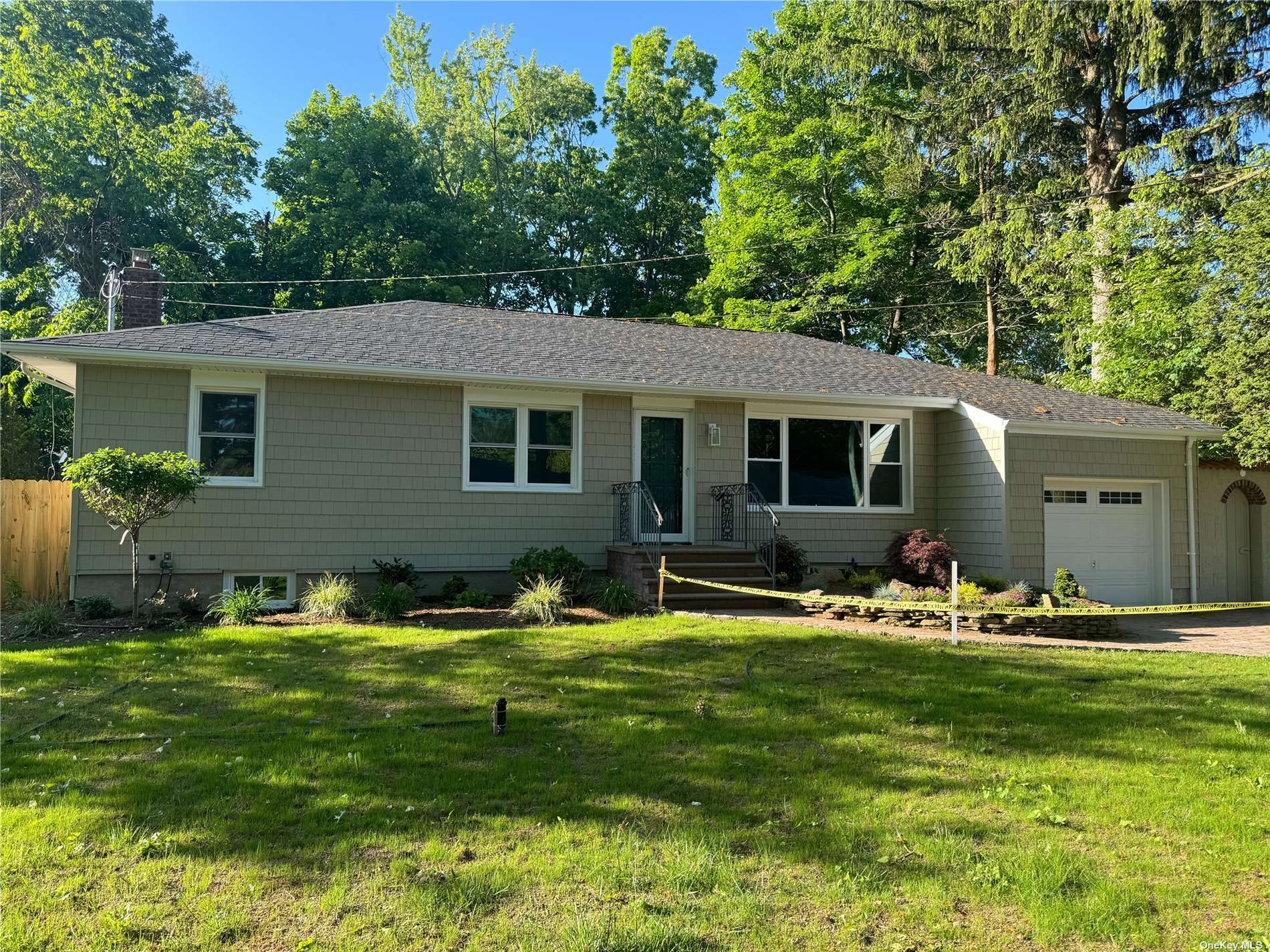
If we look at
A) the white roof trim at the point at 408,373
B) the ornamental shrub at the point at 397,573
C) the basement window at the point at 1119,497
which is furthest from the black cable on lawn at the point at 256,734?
the basement window at the point at 1119,497

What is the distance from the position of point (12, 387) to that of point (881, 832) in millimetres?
27758

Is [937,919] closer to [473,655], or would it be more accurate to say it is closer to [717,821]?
[717,821]

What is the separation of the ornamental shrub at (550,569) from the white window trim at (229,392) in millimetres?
3767

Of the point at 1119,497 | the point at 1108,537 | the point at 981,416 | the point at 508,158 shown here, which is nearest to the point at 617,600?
the point at 981,416

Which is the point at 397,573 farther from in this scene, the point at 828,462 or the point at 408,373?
the point at 828,462

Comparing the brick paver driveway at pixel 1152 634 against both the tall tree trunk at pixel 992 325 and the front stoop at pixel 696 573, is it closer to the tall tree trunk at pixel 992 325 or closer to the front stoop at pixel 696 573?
the front stoop at pixel 696 573

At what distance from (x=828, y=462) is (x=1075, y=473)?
3.97 meters

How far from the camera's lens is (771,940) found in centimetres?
298

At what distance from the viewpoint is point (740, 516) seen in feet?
42.4

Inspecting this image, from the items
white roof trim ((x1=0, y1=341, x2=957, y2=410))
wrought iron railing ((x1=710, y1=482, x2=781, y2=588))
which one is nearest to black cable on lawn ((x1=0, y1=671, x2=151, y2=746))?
white roof trim ((x1=0, y1=341, x2=957, y2=410))

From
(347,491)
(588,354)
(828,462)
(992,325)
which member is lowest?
(347,491)

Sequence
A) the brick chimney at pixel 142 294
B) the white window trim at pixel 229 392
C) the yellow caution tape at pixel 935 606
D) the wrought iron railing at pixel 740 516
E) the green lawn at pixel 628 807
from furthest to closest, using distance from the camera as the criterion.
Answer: the wrought iron railing at pixel 740 516 → the brick chimney at pixel 142 294 → the white window trim at pixel 229 392 → the yellow caution tape at pixel 935 606 → the green lawn at pixel 628 807

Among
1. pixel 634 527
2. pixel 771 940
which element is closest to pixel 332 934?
pixel 771 940

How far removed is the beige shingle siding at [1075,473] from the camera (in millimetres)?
12602
